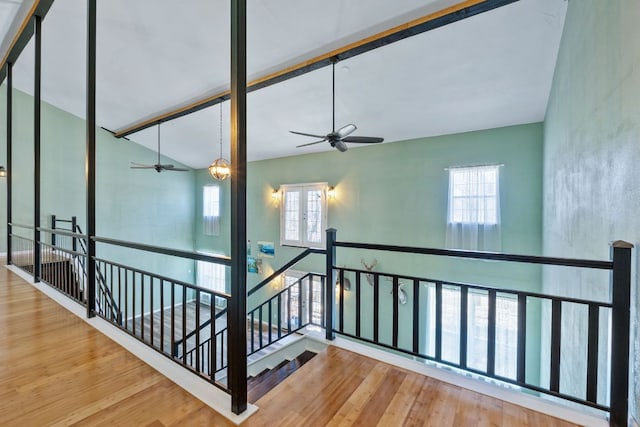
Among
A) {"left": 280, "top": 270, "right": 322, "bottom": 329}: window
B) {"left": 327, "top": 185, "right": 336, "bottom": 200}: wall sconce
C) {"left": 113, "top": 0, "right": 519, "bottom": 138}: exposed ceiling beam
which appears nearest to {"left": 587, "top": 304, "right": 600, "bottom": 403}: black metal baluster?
{"left": 113, "top": 0, "right": 519, "bottom": 138}: exposed ceiling beam

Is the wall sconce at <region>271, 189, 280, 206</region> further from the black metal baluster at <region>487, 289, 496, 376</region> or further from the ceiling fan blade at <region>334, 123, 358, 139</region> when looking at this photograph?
the black metal baluster at <region>487, 289, 496, 376</region>

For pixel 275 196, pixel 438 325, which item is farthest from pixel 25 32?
pixel 438 325

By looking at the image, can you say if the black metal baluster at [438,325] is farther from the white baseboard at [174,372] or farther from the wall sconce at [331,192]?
the wall sconce at [331,192]

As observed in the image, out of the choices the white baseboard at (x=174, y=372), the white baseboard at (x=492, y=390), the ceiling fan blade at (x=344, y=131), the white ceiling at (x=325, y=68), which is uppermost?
the white ceiling at (x=325, y=68)

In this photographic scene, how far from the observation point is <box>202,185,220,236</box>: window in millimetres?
9398

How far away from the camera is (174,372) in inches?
79.5

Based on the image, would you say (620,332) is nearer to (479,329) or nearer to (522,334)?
(522,334)

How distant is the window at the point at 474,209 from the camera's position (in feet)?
16.3

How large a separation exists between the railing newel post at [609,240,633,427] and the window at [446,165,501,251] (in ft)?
12.5

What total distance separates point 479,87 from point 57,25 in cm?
619

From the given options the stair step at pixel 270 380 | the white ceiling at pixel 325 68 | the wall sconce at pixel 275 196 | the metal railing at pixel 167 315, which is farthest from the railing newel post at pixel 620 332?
the wall sconce at pixel 275 196

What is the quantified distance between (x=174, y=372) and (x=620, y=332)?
8.73 ft

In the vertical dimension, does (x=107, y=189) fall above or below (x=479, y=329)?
above

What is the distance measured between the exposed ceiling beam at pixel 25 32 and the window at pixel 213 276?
21.0 ft
